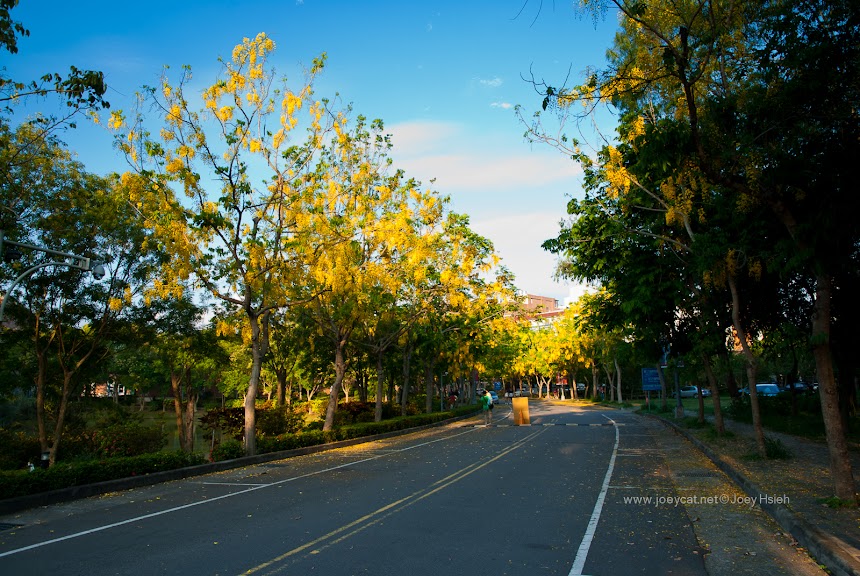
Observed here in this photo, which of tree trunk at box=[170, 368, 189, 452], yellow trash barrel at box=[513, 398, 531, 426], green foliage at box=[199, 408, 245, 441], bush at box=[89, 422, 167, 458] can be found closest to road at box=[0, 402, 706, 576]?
bush at box=[89, 422, 167, 458]

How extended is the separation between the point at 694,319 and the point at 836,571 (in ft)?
55.1

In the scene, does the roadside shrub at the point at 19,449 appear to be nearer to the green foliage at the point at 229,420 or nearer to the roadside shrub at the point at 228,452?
the green foliage at the point at 229,420

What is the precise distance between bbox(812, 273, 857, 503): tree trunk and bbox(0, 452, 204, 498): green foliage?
1344 cm

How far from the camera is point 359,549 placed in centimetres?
700

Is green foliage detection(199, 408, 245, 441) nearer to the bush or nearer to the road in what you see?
the bush

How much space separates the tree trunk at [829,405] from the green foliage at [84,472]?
13.4 metres

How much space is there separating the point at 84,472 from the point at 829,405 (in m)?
13.7

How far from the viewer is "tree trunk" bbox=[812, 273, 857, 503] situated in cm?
859

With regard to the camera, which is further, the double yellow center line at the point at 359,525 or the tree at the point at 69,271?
the tree at the point at 69,271

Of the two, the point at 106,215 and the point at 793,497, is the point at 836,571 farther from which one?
the point at 106,215

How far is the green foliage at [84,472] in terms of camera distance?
1123 centimetres

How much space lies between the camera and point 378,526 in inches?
322

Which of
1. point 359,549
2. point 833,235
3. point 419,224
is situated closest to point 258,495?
point 359,549

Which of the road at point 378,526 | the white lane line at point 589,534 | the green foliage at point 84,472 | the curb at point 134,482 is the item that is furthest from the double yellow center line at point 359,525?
the green foliage at point 84,472
